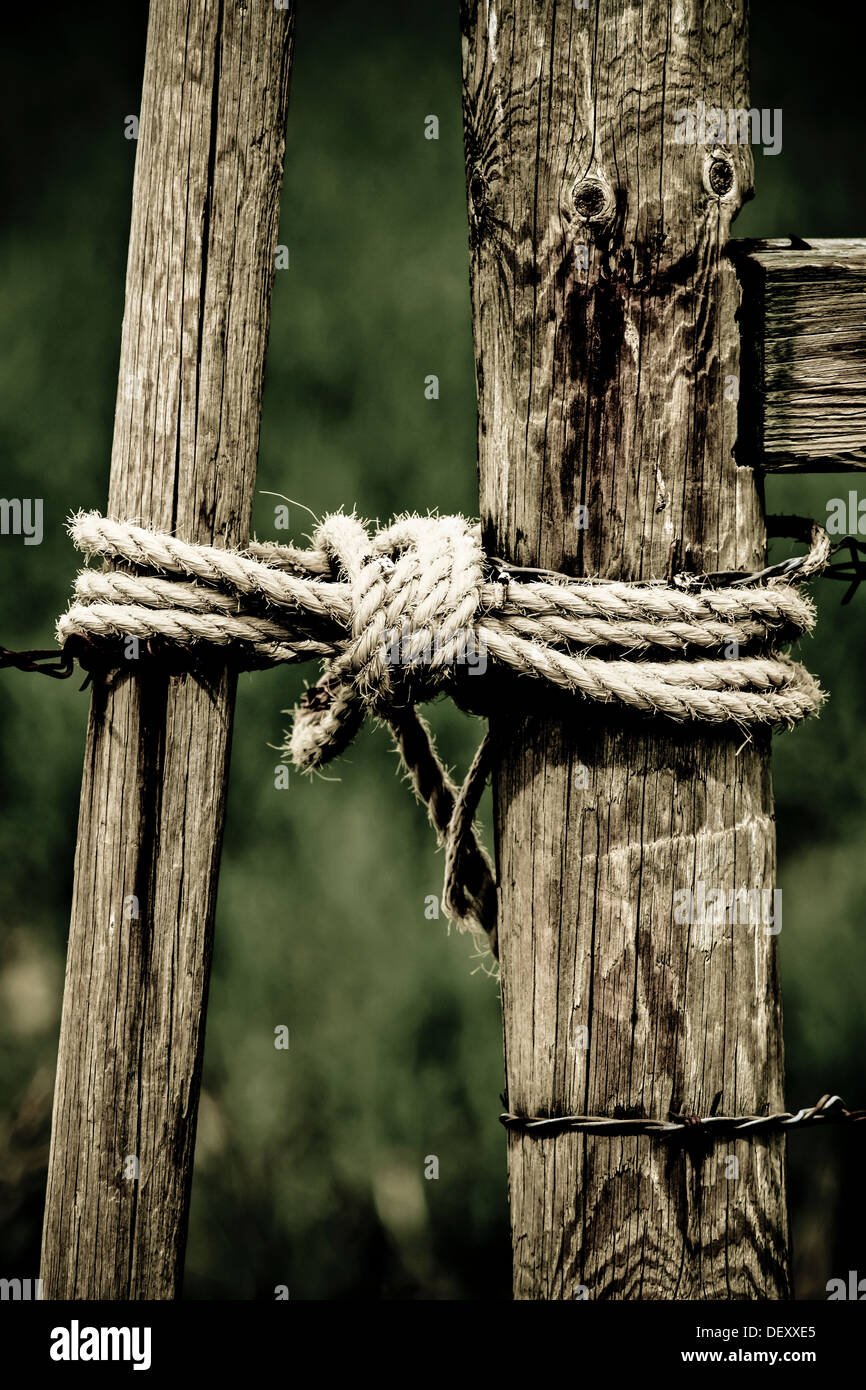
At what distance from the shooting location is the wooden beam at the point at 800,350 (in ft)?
2.89

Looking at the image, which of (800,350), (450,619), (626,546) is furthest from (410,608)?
(800,350)

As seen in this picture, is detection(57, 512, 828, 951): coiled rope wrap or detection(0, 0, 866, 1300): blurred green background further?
detection(0, 0, 866, 1300): blurred green background

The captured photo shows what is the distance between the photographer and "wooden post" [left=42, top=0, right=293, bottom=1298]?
0.88 meters

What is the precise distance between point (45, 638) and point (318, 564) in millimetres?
1458

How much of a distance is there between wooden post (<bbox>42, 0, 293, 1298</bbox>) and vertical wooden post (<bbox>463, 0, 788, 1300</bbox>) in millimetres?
200

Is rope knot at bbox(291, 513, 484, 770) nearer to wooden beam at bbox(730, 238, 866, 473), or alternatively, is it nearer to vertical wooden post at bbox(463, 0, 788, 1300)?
vertical wooden post at bbox(463, 0, 788, 1300)

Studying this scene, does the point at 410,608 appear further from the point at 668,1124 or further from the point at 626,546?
the point at 668,1124

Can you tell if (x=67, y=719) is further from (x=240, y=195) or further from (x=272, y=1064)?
(x=240, y=195)

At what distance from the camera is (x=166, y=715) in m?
0.89

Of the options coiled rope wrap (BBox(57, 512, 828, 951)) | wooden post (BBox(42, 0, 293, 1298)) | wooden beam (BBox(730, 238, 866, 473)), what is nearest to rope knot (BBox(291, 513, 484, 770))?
coiled rope wrap (BBox(57, 512, 828, 951))

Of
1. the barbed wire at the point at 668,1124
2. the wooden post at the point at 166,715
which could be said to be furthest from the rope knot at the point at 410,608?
the barbed wire at the point at 668,1124

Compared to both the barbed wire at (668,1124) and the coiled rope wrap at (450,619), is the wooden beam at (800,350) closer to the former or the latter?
the coiled rope wrap at (450,619)

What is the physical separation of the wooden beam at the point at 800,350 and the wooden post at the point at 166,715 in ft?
1.37
